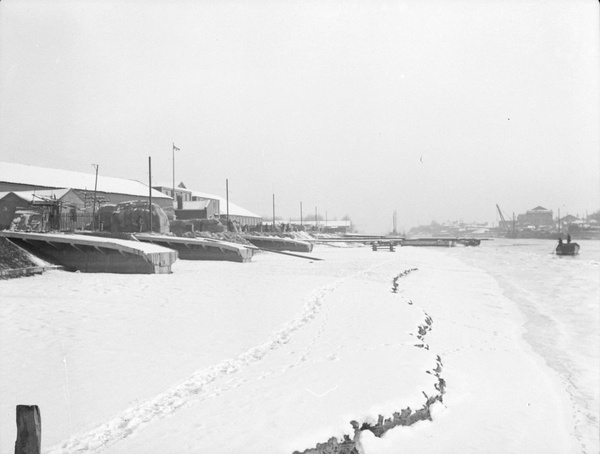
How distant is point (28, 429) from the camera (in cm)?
320

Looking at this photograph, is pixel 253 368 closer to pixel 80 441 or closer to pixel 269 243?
pixel 80 441

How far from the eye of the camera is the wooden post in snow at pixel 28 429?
3163 mm

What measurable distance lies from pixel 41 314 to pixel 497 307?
1314cm

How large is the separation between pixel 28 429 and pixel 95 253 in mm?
13339

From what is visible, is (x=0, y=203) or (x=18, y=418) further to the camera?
(x=0, y=203)

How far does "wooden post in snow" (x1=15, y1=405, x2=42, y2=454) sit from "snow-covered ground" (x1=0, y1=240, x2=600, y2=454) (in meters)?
0.93

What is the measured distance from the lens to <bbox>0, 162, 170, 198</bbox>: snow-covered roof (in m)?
24.2

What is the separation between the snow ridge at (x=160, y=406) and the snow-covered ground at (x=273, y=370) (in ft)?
0.07

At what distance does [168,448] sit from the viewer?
398cm

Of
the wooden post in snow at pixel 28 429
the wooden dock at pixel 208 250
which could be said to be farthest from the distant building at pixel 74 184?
the wooden post in snow at pixel 28 429

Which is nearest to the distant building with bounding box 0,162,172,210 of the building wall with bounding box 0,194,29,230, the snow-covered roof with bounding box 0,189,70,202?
the snow-covered roof with bounding box 0,189,70,202

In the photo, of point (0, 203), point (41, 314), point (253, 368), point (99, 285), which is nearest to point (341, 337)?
point (253, 368)

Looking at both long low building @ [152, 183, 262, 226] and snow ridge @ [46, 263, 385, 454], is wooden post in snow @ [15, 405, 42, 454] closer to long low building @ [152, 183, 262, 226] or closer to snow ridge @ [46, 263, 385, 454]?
snow ridge @ [46, 263, 385, 454]

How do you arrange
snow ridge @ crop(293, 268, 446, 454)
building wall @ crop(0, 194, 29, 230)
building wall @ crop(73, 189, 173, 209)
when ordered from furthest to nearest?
building wall @ crop(73, 189, 173, 209)
building wall @ crop(0, 194, 29, 230)
snow ridge @ crop(293, 268, 446, 454)
